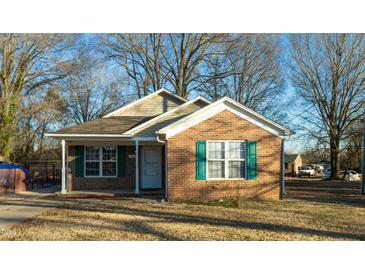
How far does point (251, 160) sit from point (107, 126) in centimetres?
713

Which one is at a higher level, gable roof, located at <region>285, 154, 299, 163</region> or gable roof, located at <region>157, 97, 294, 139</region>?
gable roof, located at <region>157, 97, 294, 139</region>

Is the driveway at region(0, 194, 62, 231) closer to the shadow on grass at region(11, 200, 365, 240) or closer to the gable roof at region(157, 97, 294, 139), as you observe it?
the shadow on grass at region(11, 200, 365, 240)

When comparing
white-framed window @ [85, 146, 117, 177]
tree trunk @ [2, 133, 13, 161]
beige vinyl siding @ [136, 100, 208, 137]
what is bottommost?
white-framed window @ [85, 146, 117, 177]

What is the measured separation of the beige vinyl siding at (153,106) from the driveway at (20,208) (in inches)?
271

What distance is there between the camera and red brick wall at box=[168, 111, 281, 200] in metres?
13.9

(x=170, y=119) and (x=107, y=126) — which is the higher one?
(x=170, y=119)

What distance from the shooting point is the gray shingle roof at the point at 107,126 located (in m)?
16.4

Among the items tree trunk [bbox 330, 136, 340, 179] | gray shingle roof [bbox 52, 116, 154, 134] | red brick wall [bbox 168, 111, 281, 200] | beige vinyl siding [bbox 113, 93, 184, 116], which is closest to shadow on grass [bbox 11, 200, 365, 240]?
red brick wall [bbox 168, 111, 281, 200]

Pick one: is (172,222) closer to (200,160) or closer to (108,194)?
(200,160)

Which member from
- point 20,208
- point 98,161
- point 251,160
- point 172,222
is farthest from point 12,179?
point 172,222

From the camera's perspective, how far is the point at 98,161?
17500mm

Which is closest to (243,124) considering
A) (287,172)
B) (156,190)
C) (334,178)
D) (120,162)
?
(156,190)

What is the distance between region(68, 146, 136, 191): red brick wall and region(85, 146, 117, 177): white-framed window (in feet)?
0.91

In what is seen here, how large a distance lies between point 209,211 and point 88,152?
8110mm
